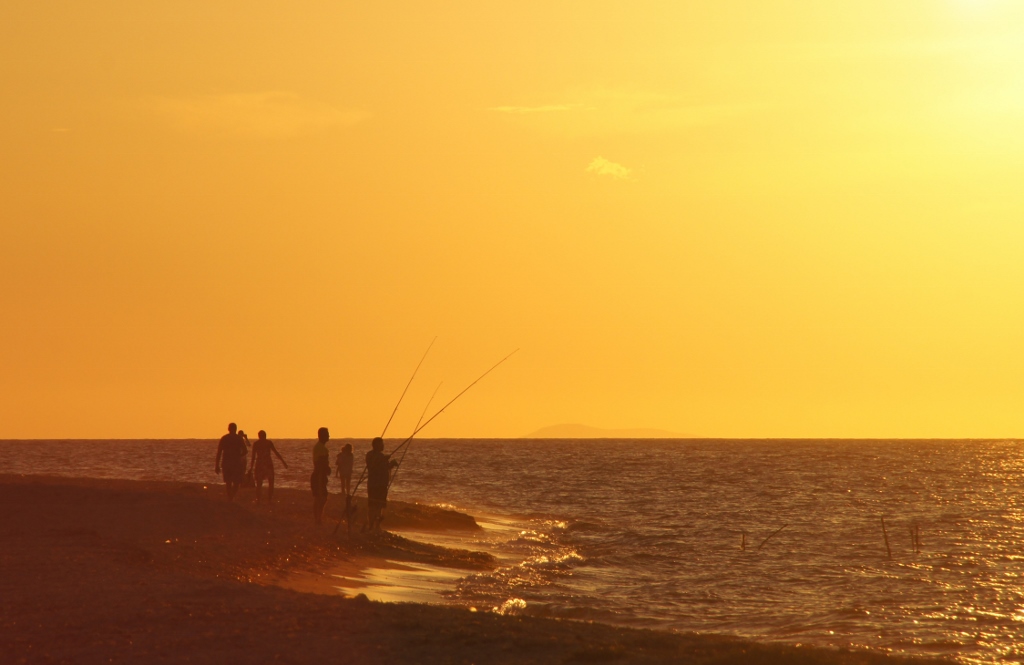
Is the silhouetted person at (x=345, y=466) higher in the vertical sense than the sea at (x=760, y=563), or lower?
higher

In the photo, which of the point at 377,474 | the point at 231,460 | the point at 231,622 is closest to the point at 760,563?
the point at 377,474

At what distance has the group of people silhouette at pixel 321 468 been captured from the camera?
803 inches

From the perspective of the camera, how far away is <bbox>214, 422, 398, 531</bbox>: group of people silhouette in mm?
20391

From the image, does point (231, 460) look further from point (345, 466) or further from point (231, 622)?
point (231, 622)

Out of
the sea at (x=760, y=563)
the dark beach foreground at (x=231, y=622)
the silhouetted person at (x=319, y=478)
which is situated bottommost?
the sea at (x=760, y=563)

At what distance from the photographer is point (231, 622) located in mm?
10328

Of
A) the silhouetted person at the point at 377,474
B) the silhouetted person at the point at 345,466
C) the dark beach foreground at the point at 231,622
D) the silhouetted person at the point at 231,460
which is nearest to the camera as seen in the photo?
the dark beach foreground at the point at 231,622

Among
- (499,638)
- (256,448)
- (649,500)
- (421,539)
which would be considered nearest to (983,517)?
(649,500)

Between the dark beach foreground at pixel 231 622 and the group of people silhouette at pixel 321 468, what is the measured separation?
4.07 meters

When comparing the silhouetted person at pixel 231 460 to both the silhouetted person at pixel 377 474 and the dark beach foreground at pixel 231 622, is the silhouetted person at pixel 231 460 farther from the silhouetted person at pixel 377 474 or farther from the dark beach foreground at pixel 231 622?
the dark beach foreground at pixel 231 622

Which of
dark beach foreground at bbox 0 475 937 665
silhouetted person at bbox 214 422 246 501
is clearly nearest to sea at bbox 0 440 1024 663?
dark beach foreground at bbox 0 475 937 665

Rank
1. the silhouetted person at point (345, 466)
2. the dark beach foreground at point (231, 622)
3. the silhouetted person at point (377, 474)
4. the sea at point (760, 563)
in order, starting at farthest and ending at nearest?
the silhouetted person at point (345, 466) < the silhouetted person at point (377, 474) < the sea at point (760, 563) < the dark beach foreground at point (231, 622)

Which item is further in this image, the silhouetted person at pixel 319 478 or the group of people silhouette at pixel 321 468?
the silhouetted person at pixel 319 478

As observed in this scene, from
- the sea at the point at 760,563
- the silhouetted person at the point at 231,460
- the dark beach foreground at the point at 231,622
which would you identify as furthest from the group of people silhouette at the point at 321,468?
the dark beach foreground at the point at 231,622
